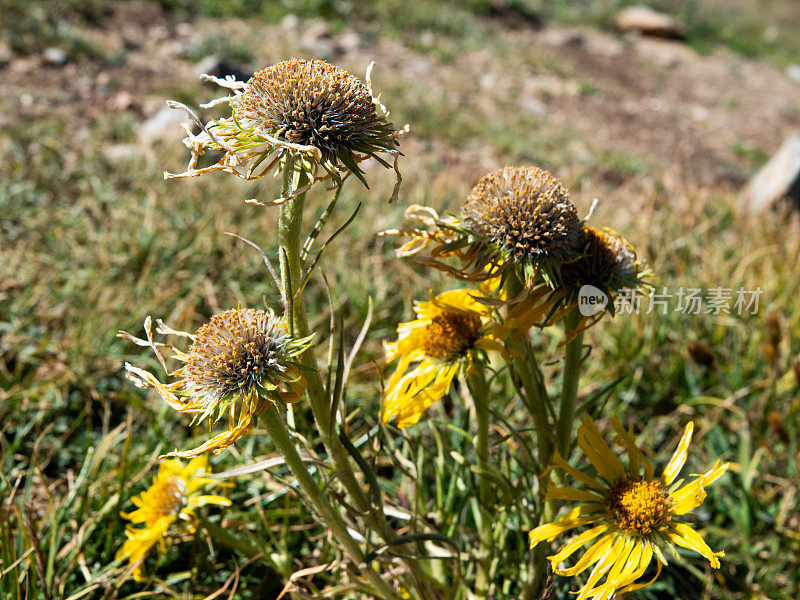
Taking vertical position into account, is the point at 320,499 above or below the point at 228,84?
below

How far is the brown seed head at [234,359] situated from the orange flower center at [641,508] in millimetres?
646

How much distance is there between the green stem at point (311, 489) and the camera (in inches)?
38.8

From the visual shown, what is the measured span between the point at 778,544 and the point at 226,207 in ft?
8.80

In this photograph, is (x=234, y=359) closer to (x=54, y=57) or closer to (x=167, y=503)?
(x=167, y=503)

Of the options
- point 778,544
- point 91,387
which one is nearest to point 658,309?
point 778,544

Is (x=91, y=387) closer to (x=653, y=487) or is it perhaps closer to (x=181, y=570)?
(x=181, y=570)

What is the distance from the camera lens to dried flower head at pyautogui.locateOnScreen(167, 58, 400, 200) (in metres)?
0.90

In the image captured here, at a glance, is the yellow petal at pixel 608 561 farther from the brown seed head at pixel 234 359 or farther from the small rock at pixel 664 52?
the small rock at pixel 664 52

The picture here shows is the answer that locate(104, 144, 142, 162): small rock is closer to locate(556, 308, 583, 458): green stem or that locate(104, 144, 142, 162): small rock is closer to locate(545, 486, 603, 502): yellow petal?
locate(556, 308, 583, 458): green stem

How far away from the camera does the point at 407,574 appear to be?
1.34 metres

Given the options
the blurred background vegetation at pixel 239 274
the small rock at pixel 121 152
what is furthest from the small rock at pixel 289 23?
the small rock at pixel 121 152

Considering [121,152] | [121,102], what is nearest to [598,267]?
[121,152]

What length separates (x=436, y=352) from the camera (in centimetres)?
119

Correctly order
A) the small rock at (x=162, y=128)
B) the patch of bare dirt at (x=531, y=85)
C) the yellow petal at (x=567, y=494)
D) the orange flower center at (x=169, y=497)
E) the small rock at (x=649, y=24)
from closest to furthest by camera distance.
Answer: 1. the yellow petal at (x=567, y=494)
2. the orange flower center at (x=169, y=497)
3. the small rock at (x=162, y=128)
4. the patch of bare dirt at (x=531, y=85)
5. the small rock at (x=649, y=24)
